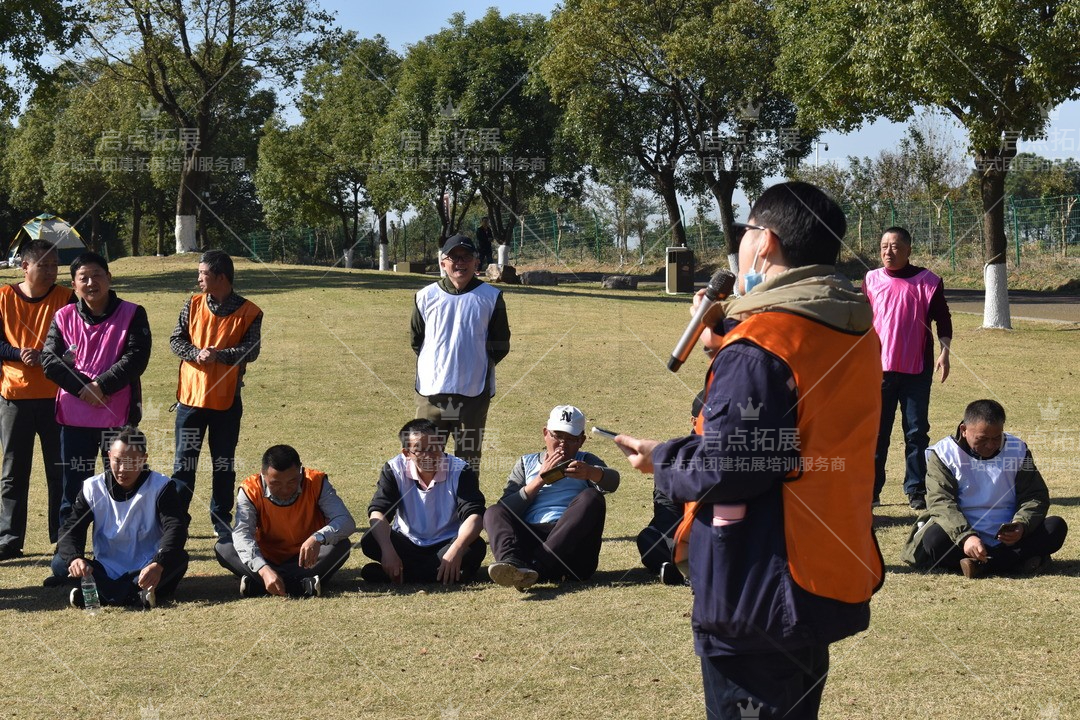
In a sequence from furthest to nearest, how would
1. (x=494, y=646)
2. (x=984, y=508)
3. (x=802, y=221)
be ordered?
(x=984, y=508) < (x=494, y=646) < (x=802, y=221)

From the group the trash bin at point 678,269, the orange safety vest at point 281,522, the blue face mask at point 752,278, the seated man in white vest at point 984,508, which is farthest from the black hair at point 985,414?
the trash bin at point 678,269

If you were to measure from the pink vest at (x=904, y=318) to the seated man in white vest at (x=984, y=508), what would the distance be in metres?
1.31

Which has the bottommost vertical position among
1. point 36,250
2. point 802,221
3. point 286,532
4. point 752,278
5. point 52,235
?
point 286,532

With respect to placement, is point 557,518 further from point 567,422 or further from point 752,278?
point 752,278

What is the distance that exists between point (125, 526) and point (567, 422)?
2.73 m

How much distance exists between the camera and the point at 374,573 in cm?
694

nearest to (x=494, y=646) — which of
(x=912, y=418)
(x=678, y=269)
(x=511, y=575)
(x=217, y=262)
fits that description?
(x=511, y=575)

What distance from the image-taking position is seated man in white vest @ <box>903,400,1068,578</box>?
6711mm

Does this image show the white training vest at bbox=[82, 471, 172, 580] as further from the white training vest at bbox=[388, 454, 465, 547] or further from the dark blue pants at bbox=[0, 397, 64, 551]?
the white training vest at bbox=[388, 454, 465, 547]

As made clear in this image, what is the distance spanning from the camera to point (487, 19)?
4278 centimetres

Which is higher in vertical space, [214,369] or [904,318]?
[904,318]

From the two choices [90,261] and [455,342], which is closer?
[90,261]

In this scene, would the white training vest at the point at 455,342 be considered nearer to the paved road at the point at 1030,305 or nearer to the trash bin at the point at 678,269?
the paved road at the point at 1030,305

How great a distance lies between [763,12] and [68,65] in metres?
18.9
